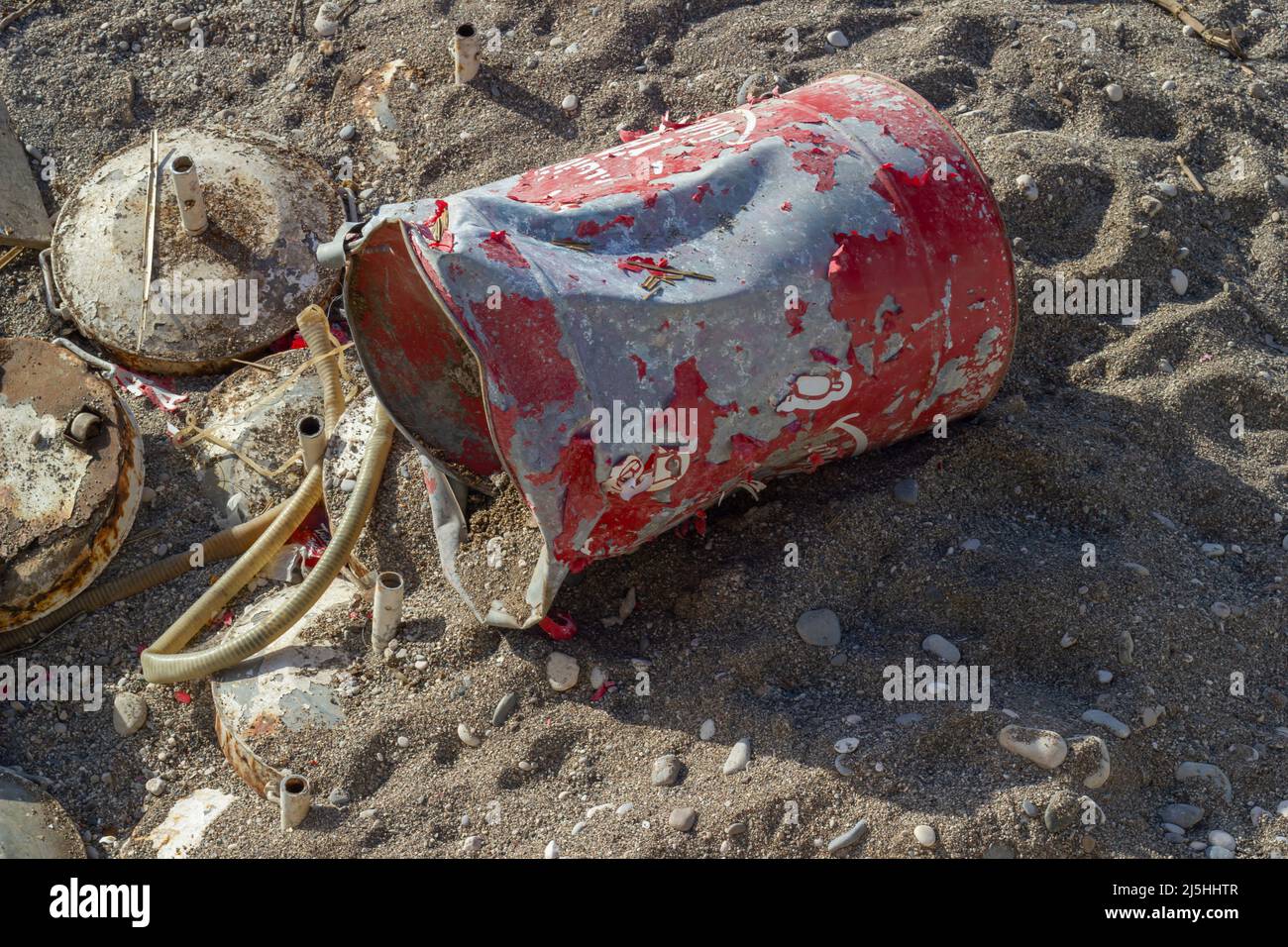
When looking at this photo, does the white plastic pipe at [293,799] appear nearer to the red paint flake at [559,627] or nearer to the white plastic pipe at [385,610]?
the white plastic pipe at [385,610]

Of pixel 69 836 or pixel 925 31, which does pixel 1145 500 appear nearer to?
pixel 925 31

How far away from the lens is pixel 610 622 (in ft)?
10.4

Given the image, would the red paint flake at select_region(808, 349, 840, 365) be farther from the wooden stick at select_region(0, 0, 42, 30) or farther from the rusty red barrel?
the wooden stick at select_region(0, 0, 42, 30)

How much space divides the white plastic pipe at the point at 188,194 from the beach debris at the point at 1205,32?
11.2 feet

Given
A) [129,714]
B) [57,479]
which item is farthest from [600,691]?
[57,479]

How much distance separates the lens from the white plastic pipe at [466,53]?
4.43 meters

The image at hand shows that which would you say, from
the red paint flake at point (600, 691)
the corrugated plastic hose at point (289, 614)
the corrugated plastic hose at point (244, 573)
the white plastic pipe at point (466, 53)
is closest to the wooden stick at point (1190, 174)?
the white plastic pipe at point (466, 53)

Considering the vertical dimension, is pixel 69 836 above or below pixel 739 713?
below

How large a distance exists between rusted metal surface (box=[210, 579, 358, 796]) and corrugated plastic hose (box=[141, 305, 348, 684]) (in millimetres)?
67

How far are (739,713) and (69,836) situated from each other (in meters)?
1.61

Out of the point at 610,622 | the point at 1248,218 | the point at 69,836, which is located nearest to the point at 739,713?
the point at 610,622

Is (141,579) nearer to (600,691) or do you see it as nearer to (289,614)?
(289,614)

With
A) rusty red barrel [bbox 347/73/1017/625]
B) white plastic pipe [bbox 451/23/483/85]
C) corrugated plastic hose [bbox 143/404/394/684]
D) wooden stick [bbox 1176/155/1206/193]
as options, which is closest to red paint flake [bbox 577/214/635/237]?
A: rusty red barrel [bbox 347/73/1017/625]

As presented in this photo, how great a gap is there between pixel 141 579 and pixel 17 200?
66.6 inches
